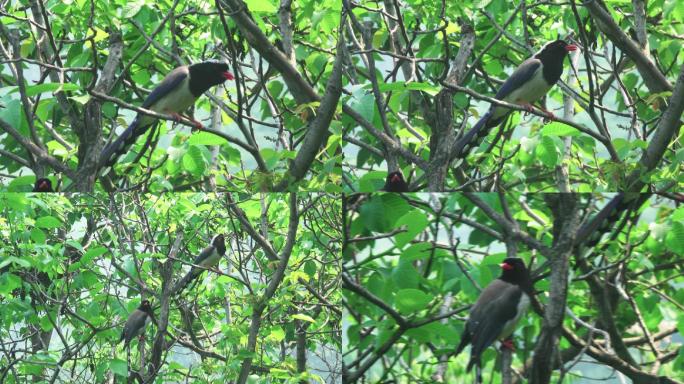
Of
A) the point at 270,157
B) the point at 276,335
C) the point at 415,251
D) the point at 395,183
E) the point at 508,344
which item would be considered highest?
the point at 270,157

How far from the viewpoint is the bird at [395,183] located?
10.3 ft

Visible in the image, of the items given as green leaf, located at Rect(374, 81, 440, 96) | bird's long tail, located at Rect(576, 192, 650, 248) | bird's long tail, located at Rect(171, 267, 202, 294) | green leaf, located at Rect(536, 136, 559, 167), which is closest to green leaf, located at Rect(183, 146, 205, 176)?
bird's long tail, located at Rect(171, 267, 202, 294)

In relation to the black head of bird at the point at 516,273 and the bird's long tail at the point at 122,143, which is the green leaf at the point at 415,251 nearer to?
the black head of bird at the point at 516,273

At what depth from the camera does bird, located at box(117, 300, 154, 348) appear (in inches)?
107

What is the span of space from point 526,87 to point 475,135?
23 centimetres

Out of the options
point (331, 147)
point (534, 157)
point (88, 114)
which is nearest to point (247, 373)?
point (331, 147)

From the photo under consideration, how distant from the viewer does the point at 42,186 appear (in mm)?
3127

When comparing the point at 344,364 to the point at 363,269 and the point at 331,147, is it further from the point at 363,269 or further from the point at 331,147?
the point at 331,147

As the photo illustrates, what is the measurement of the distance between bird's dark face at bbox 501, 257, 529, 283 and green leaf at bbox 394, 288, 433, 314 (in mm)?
210

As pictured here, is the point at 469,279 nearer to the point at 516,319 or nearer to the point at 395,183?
the point at 516,319

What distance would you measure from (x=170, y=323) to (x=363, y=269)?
22.5 inches

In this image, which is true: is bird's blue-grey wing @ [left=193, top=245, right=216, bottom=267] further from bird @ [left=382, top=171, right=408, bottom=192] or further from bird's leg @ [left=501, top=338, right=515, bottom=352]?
bird's leg @ [left=501, top=338, right=515, bottom=352]

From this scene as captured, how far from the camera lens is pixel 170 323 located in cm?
276

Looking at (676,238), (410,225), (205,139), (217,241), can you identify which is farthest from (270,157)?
(676,238)
